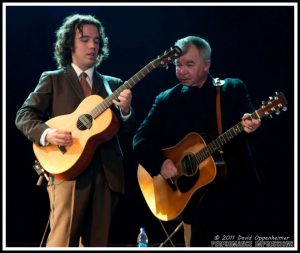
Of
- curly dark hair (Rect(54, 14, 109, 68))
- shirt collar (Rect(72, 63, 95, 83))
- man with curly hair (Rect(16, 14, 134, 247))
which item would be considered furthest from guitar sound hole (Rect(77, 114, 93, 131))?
curly dark hair (Rect(54, 14, 109, 68))

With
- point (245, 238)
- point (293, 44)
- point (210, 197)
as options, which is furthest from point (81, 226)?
point (293, 44)

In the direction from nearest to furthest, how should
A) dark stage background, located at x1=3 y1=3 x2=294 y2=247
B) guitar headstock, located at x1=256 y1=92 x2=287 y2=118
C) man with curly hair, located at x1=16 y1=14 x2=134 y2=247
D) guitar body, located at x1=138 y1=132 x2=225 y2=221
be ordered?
guitar headstock, located at x1=256 y1=92 x2=287 y2=118
man with curly hair, located at x1=16 y1=14 x2=134 y2=247
guitar body, located at x1=138 y1=132 x2=225 y2=221
dark stage background, located at x1=3 y1=3 x2=294 y2=247

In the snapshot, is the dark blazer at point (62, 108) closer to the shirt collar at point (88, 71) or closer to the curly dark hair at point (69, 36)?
the shirt collar at point (88, 71)

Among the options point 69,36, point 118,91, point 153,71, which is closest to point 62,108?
point 118,91

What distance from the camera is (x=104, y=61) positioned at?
181 inches

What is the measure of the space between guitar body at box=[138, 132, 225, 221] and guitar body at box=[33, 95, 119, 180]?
23.7 inches

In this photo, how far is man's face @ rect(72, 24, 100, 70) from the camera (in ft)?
12.5

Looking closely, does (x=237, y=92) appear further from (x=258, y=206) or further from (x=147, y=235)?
(x=147, y=235)

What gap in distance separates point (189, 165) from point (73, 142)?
92 cm

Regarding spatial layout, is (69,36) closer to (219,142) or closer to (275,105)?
(219,142)

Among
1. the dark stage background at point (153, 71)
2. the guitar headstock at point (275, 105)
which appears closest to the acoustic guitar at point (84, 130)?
the guitar headstock at point (275, 105)

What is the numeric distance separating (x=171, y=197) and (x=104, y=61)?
1.51m

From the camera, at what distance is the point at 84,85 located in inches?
150

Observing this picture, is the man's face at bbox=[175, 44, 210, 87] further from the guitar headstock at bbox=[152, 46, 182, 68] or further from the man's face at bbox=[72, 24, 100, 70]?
the man's face at bbox=[72, 24, 100, 70]
